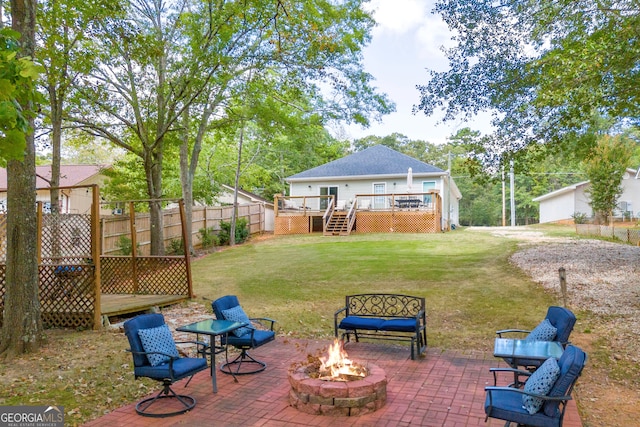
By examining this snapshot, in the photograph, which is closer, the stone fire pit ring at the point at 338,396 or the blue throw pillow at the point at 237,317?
the stone fire pit ring at the point at 338,396

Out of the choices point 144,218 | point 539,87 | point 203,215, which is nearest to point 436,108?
point 539,87

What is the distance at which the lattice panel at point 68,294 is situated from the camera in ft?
27.2

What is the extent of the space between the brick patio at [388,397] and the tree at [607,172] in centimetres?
2319

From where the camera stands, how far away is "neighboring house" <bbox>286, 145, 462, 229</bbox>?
26.0 meters

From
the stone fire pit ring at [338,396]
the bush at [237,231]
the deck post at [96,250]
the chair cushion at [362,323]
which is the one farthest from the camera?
the bush at [237,231]

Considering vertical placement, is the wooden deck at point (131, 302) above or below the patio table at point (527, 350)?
below

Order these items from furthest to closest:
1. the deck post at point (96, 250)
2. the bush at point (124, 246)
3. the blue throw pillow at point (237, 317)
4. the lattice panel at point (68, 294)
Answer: the bush at point (124, 246) < the lattice panel at point (68, 294) < the deck post at point (96, 250) < the blue throw pillow at point (237, 317)

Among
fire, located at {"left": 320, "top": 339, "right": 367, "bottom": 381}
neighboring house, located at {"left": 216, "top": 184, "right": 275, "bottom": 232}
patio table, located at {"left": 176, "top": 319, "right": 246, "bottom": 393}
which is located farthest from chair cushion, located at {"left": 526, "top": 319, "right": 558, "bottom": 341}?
neighboring house, located at {"left": 216, "top": 184, "right": 275, "bottom": 232}

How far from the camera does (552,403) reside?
3.66 metres

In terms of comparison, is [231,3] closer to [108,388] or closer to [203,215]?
[108,388]

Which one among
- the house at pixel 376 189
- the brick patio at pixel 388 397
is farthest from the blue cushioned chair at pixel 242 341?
the house at pixel 376 189

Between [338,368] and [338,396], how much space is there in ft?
1.57

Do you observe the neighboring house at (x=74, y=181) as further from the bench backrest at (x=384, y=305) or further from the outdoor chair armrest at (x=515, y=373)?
the outdoor chair armrest at (x=515, y=373)

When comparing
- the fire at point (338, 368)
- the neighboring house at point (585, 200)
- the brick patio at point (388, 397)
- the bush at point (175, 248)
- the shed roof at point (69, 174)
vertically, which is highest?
the shed roof at point (69, 174)
